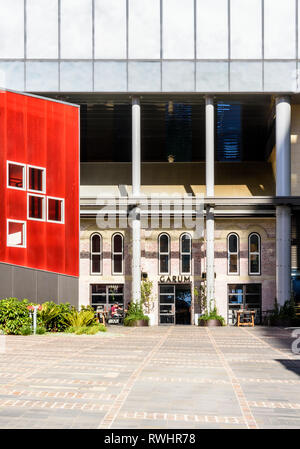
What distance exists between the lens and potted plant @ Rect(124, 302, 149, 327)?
32.9 meters

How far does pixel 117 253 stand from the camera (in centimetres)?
3716

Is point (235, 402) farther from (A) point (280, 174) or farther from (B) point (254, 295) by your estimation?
(B) point (254, 295)

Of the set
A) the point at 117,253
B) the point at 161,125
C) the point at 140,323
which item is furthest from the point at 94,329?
the point at 161,125

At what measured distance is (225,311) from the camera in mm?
36688

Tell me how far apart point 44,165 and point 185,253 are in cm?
1126

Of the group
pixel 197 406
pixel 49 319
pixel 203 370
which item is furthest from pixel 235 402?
pixel 49 319

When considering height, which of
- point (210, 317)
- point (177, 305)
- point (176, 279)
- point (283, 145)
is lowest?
point (210, 317)

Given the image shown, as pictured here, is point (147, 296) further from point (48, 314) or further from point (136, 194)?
point (48, 314)

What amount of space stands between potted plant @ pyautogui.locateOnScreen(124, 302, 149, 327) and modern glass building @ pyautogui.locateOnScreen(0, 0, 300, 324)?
1.74 ft

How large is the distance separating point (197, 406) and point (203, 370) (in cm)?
439

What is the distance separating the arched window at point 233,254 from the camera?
121 ft
